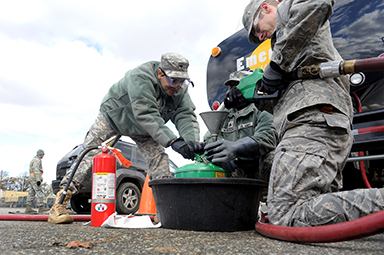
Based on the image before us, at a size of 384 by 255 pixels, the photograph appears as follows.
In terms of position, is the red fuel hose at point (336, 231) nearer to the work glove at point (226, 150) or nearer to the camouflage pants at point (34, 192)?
the work glove at point (226, 150)

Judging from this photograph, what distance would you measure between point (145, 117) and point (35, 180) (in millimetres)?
7422

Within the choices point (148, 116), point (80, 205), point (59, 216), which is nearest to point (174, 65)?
point (148, 116)

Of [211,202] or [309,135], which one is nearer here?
[309,135]

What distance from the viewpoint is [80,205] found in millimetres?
7109

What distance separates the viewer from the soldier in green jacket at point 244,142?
2.26 metres

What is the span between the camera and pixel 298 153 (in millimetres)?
1678

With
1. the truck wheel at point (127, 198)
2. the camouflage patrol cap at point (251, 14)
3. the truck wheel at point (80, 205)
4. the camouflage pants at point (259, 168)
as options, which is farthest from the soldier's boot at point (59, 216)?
the truck wheel at point (80, 205)

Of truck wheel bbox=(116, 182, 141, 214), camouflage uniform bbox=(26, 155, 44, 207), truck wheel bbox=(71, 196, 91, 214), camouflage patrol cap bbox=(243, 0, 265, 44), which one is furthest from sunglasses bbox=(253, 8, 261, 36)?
camouflage uniform bbox=(26, 155, 44, 207)

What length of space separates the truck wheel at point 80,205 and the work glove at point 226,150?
558 cm

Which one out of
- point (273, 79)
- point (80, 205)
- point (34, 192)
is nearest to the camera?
point (273, 79)

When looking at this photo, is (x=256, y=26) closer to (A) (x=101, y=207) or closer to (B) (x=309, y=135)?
(B) (x=309, y=135)

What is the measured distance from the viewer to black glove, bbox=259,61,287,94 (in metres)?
1.86

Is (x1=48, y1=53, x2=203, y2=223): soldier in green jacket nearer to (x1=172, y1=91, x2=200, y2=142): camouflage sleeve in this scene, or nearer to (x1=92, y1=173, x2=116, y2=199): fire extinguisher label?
(x1=172, y1=91, x2=200, y2=142): camouflage sleeve

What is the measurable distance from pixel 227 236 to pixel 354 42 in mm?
2323
